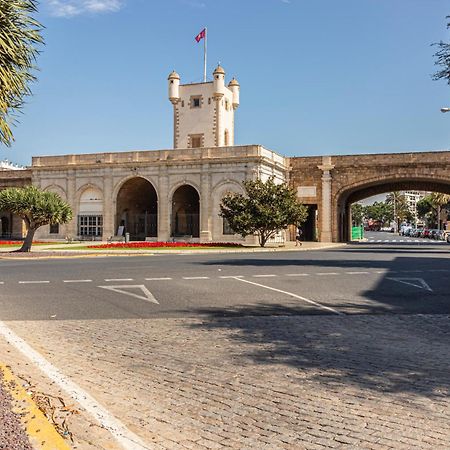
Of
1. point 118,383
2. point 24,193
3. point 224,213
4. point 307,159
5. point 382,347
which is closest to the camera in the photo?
point 118,383

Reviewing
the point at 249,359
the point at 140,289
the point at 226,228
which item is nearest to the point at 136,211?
the point at 226,228

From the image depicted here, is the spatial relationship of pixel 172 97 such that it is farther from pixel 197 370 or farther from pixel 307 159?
pixel 197 370

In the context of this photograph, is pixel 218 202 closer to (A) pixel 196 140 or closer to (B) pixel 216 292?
(A) pixel 196 140

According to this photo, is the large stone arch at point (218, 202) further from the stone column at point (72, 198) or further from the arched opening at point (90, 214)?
the stone column at point (72, 198)

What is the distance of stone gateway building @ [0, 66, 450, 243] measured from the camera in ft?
149

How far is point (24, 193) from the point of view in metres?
31.0

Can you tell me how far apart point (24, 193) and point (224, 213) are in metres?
14.6

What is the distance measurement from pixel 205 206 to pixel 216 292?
33.1 metres

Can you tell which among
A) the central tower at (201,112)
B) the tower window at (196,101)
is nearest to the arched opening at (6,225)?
the central tower at (201,112)

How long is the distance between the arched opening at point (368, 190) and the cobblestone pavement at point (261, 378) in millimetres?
41908

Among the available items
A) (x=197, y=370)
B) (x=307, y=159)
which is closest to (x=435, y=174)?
(x=307, y=159)

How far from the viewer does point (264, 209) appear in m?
36.5

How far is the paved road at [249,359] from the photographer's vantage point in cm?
420

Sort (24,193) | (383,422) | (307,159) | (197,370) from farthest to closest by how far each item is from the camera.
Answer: (307,159) < (24,193) < (197,370) < (383,422)
